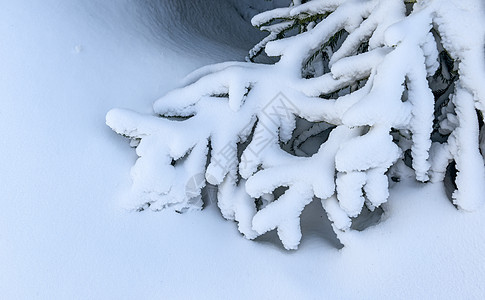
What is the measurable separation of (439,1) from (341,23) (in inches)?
12.1

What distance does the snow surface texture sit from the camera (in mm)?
951

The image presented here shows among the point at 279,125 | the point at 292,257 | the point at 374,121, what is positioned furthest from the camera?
the point at 279,125

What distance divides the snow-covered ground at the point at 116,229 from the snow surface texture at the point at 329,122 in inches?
2.5

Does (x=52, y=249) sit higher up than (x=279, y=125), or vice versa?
(x=52, y=249)

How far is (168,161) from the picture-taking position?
3.77 ft

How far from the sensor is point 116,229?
3.51ft

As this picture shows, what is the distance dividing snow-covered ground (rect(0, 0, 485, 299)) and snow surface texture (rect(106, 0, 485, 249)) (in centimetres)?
6

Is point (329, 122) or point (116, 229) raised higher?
point (116, 229)

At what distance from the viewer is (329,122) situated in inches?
44.9

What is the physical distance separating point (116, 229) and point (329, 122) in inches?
25.8

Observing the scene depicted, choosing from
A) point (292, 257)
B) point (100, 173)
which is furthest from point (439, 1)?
point (100, 173)

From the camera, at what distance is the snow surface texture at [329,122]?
951 mm

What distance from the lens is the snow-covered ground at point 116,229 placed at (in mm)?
979

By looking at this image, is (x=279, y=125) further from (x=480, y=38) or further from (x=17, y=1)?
(x=17, y=1)
